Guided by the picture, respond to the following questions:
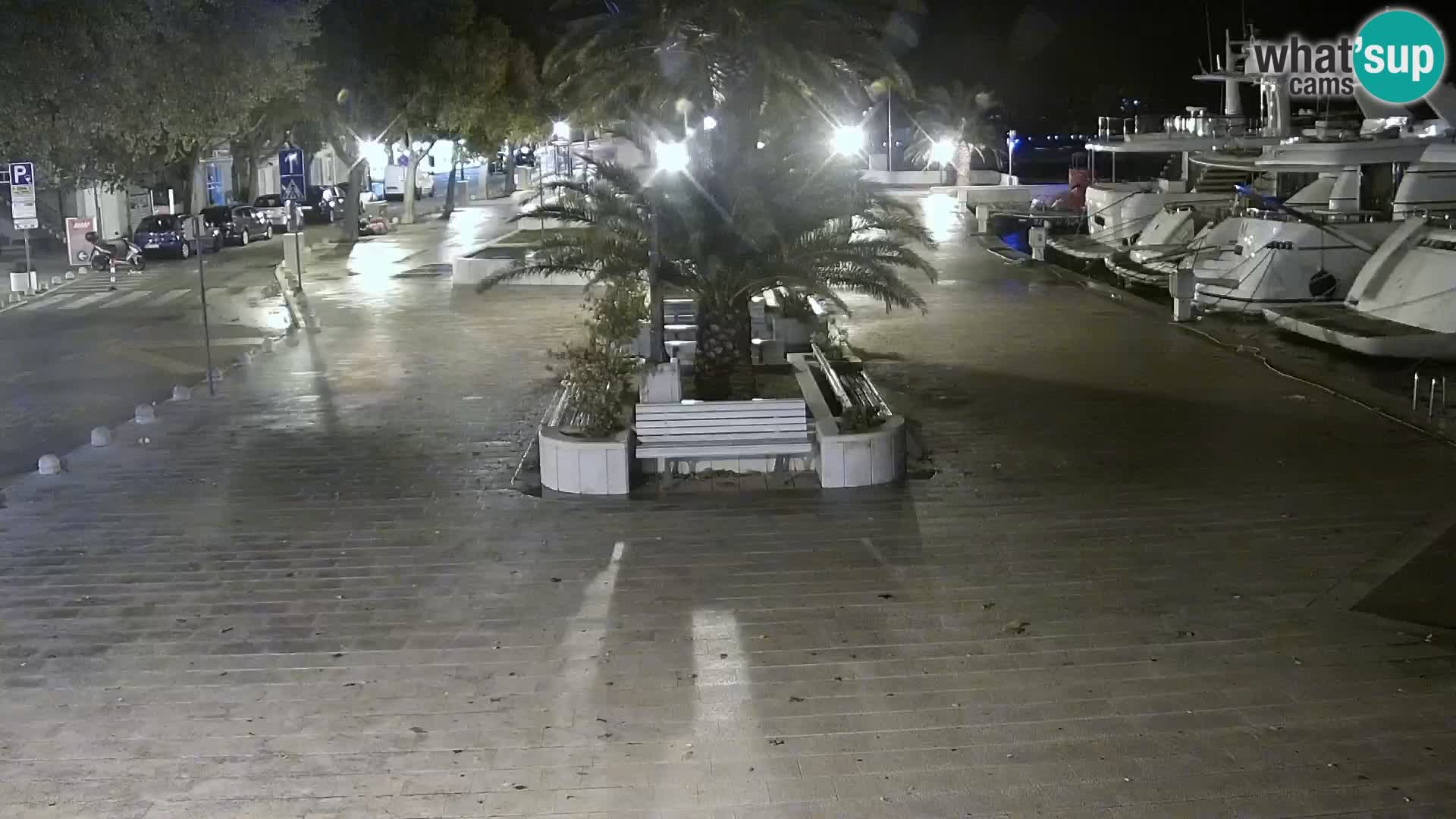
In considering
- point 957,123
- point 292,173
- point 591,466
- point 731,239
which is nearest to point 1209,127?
point 292,173

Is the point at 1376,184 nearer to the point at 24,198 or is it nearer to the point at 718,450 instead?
the point at 718,450

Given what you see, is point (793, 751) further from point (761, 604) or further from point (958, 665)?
point (761, 604)

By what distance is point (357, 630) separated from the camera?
821cm

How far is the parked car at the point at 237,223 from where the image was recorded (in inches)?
1553

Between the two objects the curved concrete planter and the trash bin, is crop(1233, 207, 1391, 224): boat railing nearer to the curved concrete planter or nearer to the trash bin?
the curved concrete planter

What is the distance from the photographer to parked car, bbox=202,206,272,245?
39.4 m

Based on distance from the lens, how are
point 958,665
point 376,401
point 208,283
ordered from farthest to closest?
point 208,283 < point 376,401 < point 958,665

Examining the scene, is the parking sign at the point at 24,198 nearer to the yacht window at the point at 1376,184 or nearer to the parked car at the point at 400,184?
the yacht window at the point at 1376,184

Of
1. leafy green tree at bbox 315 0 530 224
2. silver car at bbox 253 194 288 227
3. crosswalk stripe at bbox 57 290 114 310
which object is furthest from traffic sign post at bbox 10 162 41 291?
silver car at bbox 253 194 288 227

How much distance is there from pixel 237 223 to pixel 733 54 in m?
27.4

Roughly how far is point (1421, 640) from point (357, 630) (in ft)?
19.4

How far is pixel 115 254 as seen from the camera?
32.7m

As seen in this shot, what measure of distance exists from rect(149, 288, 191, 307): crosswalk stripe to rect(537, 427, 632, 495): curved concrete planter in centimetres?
1739

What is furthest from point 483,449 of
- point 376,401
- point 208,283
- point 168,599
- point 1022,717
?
point 208,283
